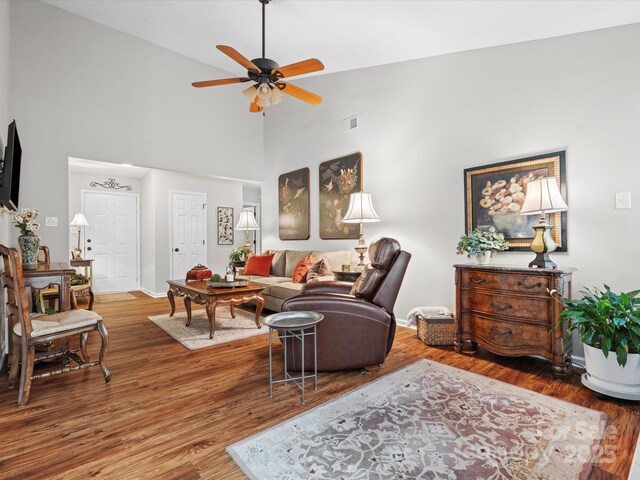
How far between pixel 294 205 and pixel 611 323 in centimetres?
438

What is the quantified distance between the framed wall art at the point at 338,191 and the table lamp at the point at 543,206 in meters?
2.21

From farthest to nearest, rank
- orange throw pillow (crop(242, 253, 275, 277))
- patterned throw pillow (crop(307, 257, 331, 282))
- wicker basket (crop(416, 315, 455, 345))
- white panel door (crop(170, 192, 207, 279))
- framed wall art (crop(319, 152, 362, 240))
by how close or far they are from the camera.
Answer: white panel door (crop(170, 192, 207, 279))
orange throw pillow (crop(242, 253, 275, 277))
framed wall art (crop(319, 152, 362, 240))
patterned throw pillow (crop(307, 257, 331, 282))
wicker basket (crop(416, 315, 455, 345))

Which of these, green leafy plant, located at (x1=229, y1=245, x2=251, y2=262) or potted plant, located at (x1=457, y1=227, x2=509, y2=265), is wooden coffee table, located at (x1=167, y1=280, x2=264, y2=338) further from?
potted plant, located at (x1=457, y1=227, x2=509, y2=265)

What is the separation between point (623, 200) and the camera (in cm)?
247

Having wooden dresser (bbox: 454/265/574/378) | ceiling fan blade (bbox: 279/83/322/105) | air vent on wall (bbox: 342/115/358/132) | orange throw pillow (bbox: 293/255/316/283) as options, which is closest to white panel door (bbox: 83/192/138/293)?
orange throw pillow (bbox: 293/255/316/283)

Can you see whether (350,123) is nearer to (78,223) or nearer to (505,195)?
(505,195)

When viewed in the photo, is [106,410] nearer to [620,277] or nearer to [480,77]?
[620,277]

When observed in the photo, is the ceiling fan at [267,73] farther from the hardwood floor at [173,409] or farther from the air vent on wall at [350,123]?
the hardwood floor at [173,409]

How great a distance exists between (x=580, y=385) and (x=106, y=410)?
318cm

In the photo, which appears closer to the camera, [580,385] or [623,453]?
[623,453]

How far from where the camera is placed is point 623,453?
1.56m

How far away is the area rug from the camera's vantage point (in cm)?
145

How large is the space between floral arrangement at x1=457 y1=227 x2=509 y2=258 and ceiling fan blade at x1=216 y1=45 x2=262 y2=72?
2.46 meters

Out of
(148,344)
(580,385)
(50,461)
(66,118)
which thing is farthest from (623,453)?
(66,118)
